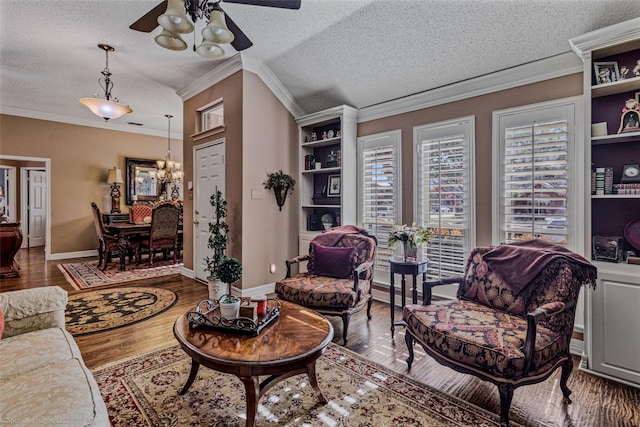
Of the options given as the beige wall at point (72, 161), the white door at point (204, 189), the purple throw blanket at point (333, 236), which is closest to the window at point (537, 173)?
the purple throw blanket at point (333, 236)

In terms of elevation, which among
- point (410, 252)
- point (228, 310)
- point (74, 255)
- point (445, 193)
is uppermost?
point (445, 193)

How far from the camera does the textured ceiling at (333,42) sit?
2.68m

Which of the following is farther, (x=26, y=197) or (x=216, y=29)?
(x=26, y=197)

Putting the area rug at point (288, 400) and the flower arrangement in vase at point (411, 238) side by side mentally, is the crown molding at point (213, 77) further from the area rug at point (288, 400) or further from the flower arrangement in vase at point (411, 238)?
the area rug at point (288, 400)

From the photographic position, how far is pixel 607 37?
2.21 metres

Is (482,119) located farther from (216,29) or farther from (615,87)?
(216,29)

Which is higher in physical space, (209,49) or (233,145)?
(209,49)

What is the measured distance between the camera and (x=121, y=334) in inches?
119

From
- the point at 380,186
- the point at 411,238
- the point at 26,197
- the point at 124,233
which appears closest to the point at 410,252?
the point at 411,238

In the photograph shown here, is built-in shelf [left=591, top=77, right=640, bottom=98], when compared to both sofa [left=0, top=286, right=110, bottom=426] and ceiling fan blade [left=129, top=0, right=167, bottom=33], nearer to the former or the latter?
ceiling fan blade [left=129, top=0, right=167, bottom=33]

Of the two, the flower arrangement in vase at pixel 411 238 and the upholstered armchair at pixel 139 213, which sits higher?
the upholstered armchair at pixel 139 213

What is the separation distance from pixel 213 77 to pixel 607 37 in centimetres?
426

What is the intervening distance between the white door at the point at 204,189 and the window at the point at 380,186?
6.37 feet

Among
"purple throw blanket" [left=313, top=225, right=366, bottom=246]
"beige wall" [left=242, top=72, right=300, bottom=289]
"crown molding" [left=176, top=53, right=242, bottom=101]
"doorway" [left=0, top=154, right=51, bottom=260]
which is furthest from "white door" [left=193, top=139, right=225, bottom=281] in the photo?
"doorway" [left=0, top=154, right=51, bottom=260]
